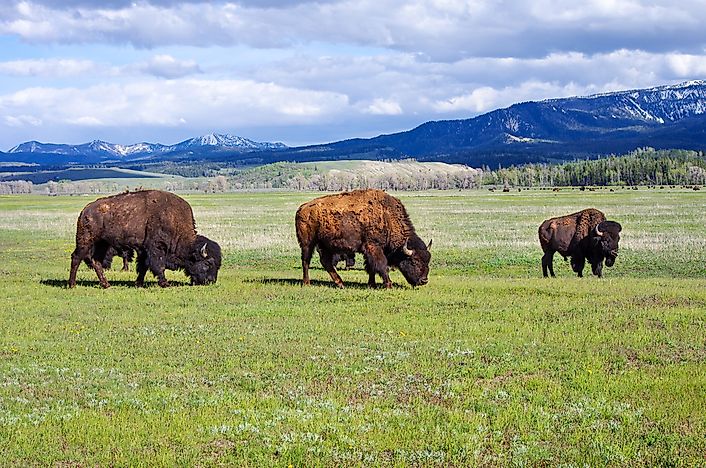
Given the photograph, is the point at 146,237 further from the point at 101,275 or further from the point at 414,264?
the point at 414,264

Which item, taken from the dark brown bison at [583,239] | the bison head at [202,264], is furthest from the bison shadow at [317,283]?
the dark brown bison at [583,239]

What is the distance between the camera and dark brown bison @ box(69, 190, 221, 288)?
2227cm

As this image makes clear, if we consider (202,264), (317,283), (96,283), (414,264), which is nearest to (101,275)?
(96,283)

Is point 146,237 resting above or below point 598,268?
above

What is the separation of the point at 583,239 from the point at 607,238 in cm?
108

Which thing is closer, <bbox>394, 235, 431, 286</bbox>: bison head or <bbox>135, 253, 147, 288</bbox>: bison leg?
<bbox>394, 235, 431, 286</bbox>: bison head

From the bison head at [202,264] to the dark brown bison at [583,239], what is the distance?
42.1 ft

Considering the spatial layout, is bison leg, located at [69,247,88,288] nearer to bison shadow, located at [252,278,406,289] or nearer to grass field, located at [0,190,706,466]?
grass field, located at [0,190,706,466]

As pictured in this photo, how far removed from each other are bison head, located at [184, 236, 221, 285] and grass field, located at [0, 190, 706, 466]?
1006 millimetres

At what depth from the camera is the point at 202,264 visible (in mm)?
22844

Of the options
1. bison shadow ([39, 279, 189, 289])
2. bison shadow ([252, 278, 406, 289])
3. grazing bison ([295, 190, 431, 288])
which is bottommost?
bison shadow ([252, 278, 406, 289])

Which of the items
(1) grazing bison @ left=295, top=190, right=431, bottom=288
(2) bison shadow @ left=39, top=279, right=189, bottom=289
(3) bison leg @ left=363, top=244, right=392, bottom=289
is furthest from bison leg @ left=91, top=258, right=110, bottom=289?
(3) bison leg @ left=363, top=244, right=392, bottom=289

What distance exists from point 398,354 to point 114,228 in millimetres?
12508

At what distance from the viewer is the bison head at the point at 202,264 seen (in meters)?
22.8
